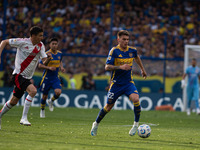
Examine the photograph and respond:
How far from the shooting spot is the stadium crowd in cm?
2206

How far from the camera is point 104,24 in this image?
25.7 meters

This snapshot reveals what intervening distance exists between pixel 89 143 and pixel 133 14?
2005 cm

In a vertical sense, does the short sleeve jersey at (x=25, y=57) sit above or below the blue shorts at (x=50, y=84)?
above

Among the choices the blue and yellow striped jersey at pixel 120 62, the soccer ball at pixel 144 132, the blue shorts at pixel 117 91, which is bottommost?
the soccer ball at pixel 144 132

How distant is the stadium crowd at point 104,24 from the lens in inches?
869

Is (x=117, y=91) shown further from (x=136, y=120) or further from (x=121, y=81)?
(x=136, y=120)

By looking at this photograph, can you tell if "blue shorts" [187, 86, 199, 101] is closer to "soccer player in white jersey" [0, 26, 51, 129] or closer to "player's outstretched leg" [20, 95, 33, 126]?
"player's outstretched leg" [20, 95, 33, 126]

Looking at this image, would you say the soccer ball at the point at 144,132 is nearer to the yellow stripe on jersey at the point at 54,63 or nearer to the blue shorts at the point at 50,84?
the blue shorts at the point at 50,84

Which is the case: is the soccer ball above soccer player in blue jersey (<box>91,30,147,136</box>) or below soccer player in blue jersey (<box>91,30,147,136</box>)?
below

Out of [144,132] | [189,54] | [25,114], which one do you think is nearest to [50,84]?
[25,114]

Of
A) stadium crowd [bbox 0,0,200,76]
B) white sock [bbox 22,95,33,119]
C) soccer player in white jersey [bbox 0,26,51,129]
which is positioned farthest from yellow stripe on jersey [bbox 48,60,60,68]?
stadium crowd [bbox 0,0,200,76]

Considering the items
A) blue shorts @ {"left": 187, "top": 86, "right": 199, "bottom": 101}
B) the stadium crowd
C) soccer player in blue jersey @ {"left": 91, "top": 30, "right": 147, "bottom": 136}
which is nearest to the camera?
soccer player in blue jersey @ {"left": 91, "top": 30, "right": 147, "bottom": 136}

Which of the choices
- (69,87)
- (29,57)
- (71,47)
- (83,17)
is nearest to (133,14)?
(83,17)

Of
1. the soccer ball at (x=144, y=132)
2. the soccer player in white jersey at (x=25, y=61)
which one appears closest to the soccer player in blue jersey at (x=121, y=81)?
the soccer ball at (x=144, y=132)
